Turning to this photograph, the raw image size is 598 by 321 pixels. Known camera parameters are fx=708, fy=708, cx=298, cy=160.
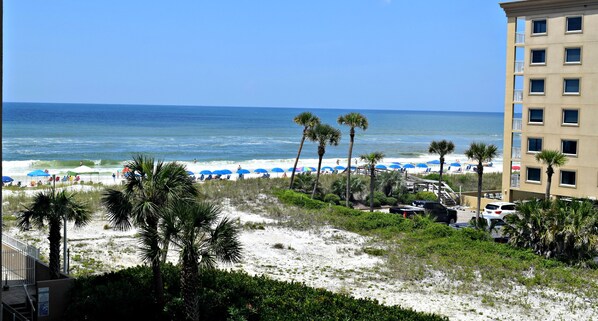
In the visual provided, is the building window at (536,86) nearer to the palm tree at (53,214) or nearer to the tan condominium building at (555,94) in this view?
the tan condominium building at (555,94)

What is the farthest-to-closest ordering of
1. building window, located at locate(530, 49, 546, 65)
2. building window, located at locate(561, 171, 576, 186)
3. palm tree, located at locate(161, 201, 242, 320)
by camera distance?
1. building window, located at locate(530, 49, 546, 65)
2. building window, located at locate(561, 171, 576, 186)
3. palm tree, located at locate(161, 201, 242, 320)

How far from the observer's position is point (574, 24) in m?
42.0

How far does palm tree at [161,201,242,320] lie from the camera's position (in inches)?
647

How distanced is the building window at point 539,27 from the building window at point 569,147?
681cm

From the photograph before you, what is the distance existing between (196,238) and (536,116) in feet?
108

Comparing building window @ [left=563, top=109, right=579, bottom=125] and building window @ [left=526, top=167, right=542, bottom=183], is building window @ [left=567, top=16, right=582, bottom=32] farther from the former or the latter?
building window @ [left=526, top=167, right=542, bottom=183]

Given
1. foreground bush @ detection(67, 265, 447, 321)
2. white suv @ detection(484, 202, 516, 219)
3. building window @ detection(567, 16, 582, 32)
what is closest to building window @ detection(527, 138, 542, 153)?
white suv @ detection(484, 202, 516, 219)

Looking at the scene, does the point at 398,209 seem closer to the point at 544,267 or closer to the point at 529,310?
the point at 544,267

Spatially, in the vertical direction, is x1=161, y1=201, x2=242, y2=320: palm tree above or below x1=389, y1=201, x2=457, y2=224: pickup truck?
above

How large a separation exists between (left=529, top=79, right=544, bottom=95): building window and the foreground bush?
2882 centimetres

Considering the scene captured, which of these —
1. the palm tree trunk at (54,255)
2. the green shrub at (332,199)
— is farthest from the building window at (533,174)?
the palm tree trunk at (54,255)

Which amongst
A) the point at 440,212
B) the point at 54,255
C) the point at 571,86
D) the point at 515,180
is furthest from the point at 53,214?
the point at 515,180

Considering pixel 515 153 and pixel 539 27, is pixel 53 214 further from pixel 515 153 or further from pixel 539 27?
pixel 539 27

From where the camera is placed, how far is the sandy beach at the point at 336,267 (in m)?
22.1
